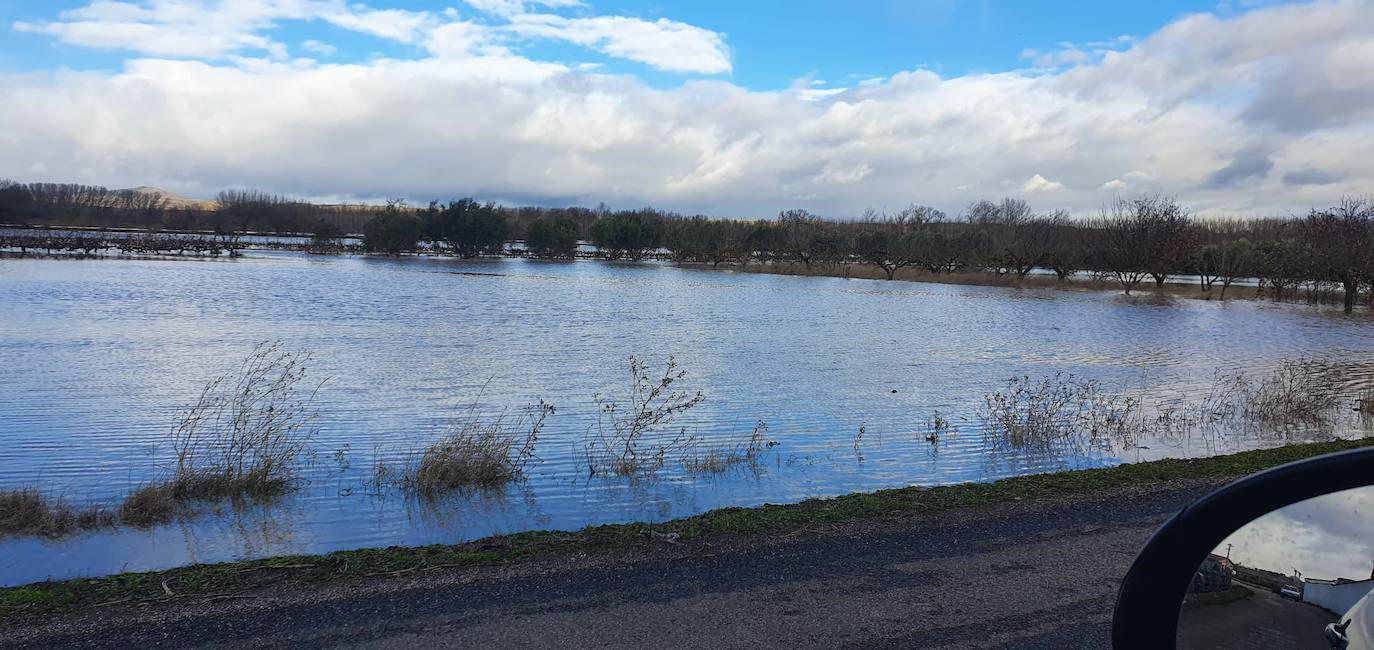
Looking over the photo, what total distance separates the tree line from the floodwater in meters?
19.1

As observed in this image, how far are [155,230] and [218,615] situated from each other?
16475 centimetres

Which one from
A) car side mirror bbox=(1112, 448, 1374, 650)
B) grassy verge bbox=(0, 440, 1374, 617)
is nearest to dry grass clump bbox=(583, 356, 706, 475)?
grassy verge bbox=(0, 440, 1374, 617)

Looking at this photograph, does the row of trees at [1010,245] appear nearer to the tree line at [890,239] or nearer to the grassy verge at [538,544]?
the tree line at [890,239]

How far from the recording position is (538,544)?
22.3 ft

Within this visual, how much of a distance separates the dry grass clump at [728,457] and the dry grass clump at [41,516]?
21.5ft

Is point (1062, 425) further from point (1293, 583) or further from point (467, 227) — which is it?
point (467, 227)

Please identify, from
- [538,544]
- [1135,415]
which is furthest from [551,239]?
[538,544]

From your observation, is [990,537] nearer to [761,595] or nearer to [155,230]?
[761,595]

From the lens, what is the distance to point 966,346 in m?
28.5

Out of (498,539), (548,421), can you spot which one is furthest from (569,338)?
(498,539)

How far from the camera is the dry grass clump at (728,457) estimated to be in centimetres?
1163

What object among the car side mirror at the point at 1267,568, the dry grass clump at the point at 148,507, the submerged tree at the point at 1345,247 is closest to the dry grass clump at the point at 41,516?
the dry grass clump at the point at 148,507

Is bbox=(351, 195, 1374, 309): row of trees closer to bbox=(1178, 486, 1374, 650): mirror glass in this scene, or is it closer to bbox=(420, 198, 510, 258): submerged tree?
bbox=(420, 198, 510, 258): submerged tree

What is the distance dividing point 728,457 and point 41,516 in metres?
7.71
